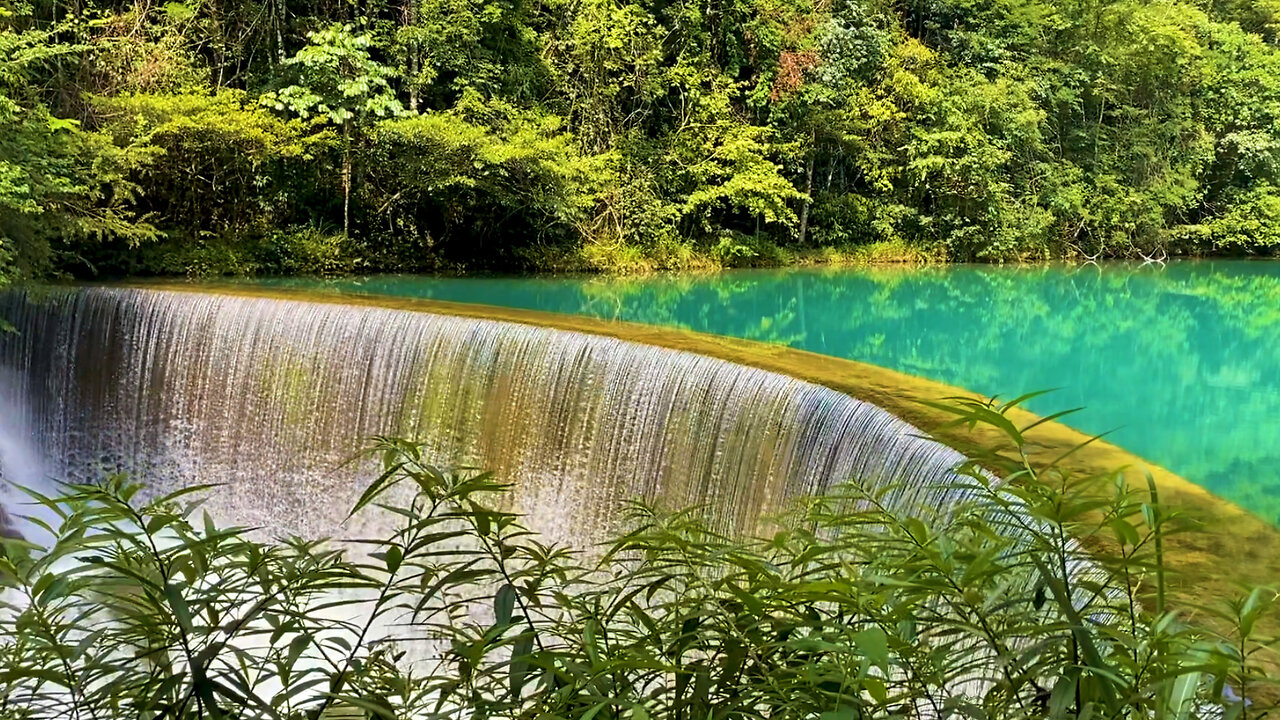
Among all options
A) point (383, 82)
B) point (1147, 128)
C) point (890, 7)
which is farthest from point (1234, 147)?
point (383, 82)

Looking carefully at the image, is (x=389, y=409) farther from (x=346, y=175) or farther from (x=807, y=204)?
(x=807, y=204)

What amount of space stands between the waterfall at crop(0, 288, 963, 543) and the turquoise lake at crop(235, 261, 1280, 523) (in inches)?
79.2

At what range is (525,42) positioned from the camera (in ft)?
43.1

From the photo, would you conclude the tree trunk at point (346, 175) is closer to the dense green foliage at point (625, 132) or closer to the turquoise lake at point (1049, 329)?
the dense green foliage at point (625, 132)

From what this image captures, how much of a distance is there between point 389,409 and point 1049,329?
6.94 meters

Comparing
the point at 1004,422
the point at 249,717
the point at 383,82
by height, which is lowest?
the point at 249,717

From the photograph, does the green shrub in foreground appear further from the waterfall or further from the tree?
the tree

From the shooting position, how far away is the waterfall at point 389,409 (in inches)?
191

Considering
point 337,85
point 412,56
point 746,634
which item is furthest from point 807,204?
point 746,634

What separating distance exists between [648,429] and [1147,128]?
16.0 metres

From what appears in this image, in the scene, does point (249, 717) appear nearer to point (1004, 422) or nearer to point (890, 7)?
point (1004, 422)

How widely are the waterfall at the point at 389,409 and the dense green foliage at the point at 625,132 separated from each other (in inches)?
38.9

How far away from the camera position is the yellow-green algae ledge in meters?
2.61

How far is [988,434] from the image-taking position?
158 inches
